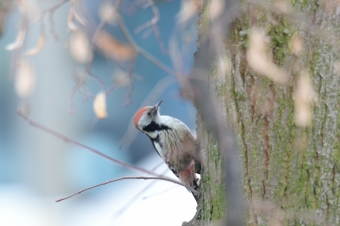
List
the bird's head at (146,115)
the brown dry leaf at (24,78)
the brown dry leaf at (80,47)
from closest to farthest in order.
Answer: the brown dry leaf at (24,78) < the brown dry leaf at (80,47) < the bird's head at (146,115)

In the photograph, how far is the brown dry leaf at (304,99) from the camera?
5.71 feet

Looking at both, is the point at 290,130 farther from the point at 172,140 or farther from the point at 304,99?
the point at 172,140

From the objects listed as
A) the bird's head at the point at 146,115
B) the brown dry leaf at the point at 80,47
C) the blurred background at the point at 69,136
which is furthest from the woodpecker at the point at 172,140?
the blurred background at the point at 69,136

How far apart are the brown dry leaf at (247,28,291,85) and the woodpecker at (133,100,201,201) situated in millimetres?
1612

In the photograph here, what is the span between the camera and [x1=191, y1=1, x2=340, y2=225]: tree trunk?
1733 millimetres

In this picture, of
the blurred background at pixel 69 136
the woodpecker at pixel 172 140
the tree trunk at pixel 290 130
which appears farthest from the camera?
the blurred background at pixel 69 136

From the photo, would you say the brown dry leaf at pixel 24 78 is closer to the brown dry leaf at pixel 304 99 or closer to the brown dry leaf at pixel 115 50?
the brown dry leaf at pixel 115 50

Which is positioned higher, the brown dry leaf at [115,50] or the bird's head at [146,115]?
the bird's head at [146,115]

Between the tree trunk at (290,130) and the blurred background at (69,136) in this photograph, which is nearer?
the tree trunk at (290,130)

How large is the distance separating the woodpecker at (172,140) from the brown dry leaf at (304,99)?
1.62m

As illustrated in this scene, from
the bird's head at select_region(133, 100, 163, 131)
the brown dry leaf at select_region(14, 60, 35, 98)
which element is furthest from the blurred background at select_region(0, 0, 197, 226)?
the brown dry leaf at select_region(14, 60, 35, 98)

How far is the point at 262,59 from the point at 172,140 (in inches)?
71.0

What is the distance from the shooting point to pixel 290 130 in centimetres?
176

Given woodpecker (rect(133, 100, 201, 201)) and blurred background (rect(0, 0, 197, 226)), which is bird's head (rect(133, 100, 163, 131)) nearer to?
woodpecker (rect(133, 100, 201, 201))
